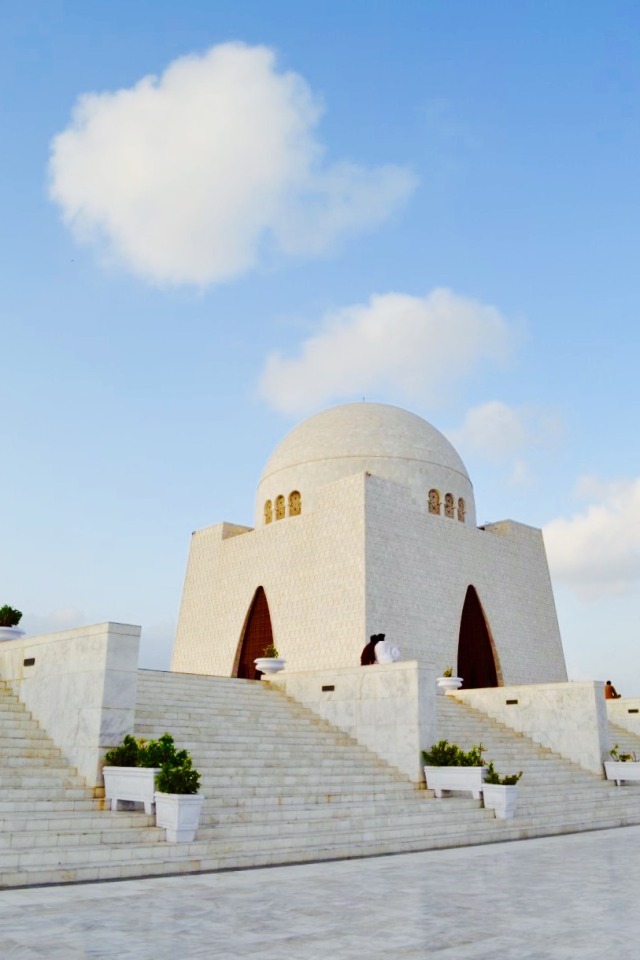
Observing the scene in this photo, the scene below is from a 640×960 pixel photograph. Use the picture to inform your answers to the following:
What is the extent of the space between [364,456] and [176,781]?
19.0 meters

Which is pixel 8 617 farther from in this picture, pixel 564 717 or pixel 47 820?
pixel 564 717


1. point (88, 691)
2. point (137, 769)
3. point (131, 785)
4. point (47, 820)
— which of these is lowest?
point (47, 820)

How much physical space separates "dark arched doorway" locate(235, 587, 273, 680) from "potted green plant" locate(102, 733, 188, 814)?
15.8 meters

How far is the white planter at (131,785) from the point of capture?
9000 millimetres

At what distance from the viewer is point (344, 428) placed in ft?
92.3

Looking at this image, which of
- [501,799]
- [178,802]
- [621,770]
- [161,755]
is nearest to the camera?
[178,802]

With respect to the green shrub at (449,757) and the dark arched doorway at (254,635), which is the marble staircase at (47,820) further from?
the dark arched doorway at (254,635)

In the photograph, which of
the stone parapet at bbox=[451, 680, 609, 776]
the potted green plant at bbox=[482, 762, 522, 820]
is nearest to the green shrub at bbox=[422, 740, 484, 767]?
the potted green plant at bbox=[482, 762, 522, 820]

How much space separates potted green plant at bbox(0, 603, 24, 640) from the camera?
44.1ft

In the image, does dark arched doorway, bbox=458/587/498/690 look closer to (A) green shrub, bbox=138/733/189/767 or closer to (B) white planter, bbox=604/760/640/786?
(B) white planter, bbox=604/760/640/786

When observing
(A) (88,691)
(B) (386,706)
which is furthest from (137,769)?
(B) (386,706)

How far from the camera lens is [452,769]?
39.5ft

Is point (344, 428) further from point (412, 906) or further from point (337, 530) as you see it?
point (412, 906)

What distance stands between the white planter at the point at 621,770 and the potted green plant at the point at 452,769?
4391mm
